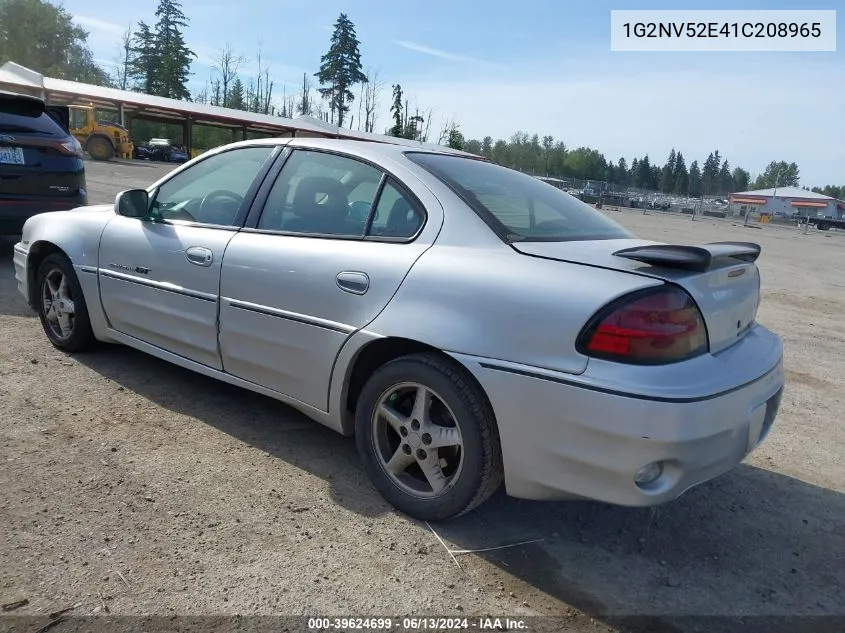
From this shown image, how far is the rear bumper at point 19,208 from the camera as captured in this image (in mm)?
6176

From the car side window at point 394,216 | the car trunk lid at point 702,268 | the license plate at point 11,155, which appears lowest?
the car trunk lid at point 702,268

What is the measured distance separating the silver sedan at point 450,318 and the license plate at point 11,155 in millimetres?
3052

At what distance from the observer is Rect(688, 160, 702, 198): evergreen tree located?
121181mm

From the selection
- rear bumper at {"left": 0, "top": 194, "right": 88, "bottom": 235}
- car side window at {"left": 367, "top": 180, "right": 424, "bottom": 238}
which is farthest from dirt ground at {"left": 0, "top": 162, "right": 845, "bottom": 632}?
rear bumper at {"left": 0, "top": 194, "right": 88, "bottom": 235}

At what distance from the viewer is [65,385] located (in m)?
3.88

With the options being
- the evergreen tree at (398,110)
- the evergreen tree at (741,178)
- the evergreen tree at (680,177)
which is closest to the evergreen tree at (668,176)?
the evergreen tree at (680,177)

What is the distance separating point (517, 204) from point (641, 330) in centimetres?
109

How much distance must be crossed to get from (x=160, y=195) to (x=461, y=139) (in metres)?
61.3

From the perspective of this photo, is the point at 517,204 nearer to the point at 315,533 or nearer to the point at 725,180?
the point at 315,533

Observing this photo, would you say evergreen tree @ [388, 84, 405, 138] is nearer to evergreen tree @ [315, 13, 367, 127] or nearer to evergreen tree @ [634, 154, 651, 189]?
evergreen tree @ [315, 13, 367, 127]

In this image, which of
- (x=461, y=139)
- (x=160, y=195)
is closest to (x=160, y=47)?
(x=461, y=139)

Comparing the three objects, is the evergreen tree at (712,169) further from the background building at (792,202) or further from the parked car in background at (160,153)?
the parked car in background at (160,153)

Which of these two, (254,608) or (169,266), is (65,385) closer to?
(169,266)

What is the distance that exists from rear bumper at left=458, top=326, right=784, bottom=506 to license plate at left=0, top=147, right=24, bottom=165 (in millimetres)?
5665
